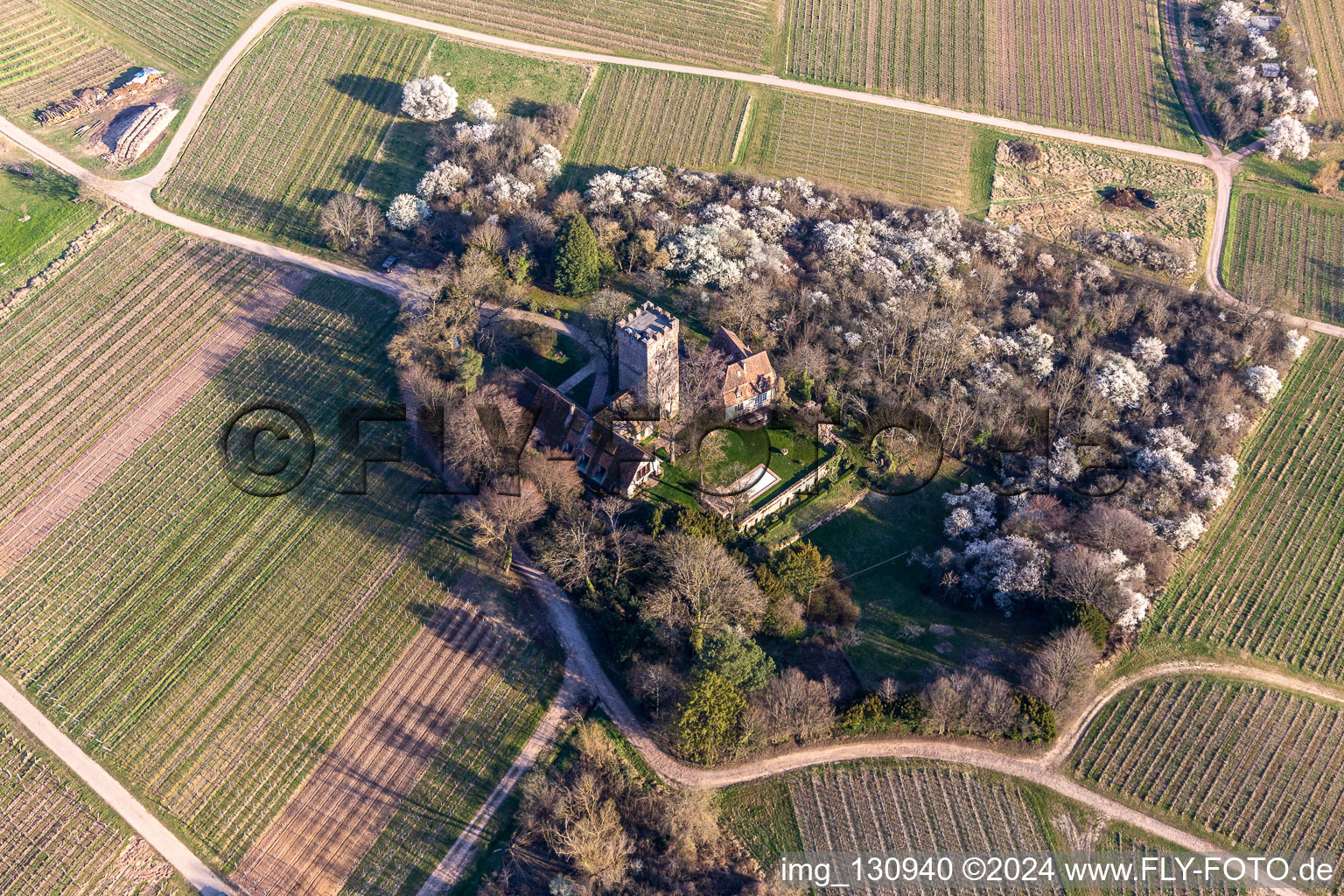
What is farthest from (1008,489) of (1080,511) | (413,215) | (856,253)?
(413,215)

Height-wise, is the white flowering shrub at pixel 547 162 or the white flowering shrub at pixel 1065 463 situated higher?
the white flowering shrub at pixel 547 162

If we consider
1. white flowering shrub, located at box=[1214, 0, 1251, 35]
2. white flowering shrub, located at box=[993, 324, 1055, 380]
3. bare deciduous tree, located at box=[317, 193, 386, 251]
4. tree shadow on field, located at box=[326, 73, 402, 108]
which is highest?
white flowering shrub, located at box=[1214, 0, 1251, 35]

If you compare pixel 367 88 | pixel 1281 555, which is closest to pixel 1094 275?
pixel 1281 555

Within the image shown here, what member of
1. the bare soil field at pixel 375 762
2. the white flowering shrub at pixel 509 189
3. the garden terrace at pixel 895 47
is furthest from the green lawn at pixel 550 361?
the garden terrace at pixel 895 47

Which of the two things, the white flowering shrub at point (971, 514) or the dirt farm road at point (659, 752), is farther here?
the white flowering shrub at point (971, 514)

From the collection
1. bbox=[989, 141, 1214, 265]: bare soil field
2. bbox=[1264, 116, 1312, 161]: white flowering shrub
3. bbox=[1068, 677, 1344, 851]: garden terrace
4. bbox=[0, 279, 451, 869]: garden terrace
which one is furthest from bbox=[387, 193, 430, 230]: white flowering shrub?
bbox=[1264, 116, 1312, 161]: white flowering shrub

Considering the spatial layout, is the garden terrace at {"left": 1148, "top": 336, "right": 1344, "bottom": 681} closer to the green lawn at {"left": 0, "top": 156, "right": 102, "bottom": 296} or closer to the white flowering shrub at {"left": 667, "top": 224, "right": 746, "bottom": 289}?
the white flowering shrub at {"left": 667, "top": 224, "right": 746, "bottom": 289}

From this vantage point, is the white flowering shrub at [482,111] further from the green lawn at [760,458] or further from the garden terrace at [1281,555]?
the garden terrace at [1281,555]
